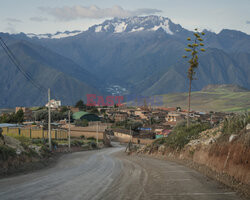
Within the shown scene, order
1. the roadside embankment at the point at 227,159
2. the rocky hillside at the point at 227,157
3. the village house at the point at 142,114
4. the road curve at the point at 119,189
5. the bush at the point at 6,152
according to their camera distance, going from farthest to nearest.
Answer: the village house at the point at 142,114, the bush at the point at 6,152, the rocky hillside at the point at 227,157, the roadside embankment at the point at 227,159, the road curve at the point at 119,189

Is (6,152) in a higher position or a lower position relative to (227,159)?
lower

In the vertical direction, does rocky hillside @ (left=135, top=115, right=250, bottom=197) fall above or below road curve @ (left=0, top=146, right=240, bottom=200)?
above

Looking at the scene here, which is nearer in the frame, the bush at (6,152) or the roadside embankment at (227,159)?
the roadside embankment at (227,159)

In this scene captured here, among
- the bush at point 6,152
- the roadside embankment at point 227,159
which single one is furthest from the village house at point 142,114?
the bush at point 6,152

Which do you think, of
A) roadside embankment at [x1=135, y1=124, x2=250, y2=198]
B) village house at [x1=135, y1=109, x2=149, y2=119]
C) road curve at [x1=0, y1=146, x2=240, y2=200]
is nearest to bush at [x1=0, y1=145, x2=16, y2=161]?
road curve at [x1=0, y1=146, x2=240, y2=200]

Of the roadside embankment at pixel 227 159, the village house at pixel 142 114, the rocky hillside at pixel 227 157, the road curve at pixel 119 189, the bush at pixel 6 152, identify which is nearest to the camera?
the road curve at pixel 119 189

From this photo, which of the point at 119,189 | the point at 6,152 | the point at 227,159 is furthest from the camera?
the point at 6,152

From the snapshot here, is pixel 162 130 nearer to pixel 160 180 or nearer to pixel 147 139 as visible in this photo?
pixel 147 139

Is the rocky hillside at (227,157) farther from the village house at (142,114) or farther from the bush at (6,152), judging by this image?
the village house at (142,114)

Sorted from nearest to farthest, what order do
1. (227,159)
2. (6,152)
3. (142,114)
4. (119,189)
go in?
1. (119,189)
2. (227,159)
3. (6,152)
4. (142,114)

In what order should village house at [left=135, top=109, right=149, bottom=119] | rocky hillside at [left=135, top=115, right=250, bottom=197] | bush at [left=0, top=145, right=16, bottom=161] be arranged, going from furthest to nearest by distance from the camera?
1. village house at [left=135, top=109, right=149, bottom=119]
2. bush at [left=0, top=145, right=16, bottom=161]
3. rocky hillside at [left=135, top=115, right=250, bottom=197]

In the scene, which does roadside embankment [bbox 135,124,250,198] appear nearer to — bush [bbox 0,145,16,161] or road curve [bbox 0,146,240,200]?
road curve [bbox 0,146,240,200]

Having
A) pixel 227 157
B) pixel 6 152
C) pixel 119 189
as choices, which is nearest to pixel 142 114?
pixel 6 152

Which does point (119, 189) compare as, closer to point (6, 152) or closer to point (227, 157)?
point (227, 157)
